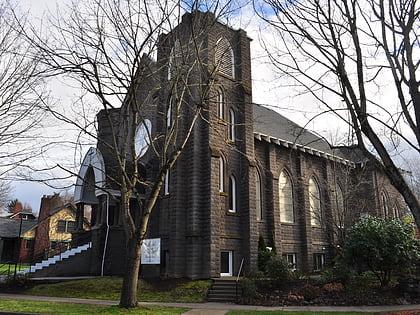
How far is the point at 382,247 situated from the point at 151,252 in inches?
422

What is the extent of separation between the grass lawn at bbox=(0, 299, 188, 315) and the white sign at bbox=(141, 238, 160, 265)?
5.75 meters

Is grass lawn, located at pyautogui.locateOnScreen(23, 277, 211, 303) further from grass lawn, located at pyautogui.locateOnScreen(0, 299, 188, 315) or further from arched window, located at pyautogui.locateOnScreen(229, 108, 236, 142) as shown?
arched window, located at pyautogui.locateOnScreen(229, 108, 236, 142)

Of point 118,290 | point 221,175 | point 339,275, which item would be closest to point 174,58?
point 221,175

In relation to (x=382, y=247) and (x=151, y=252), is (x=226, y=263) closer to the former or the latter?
(x=151, y=252)

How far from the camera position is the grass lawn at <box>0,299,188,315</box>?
11.4 meters

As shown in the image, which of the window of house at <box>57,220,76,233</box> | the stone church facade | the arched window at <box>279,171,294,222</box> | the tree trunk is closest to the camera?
the tree trunk

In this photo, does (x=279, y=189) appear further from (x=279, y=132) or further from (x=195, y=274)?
(x=195, y=274)

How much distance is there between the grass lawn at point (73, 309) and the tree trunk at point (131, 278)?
0.89ft

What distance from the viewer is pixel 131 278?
39.6ft

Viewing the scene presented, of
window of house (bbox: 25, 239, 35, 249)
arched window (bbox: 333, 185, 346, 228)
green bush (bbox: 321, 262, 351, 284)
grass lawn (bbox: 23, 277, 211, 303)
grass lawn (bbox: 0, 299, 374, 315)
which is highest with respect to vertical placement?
arched window (bbox: 333, 185, 346, 228)

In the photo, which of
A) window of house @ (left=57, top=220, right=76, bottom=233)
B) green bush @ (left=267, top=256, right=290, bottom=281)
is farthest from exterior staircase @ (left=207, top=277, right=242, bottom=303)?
window of house @ (left=57, top=220, right=76, bottom=233)

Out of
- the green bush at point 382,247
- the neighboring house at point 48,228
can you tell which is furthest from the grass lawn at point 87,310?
the neighboring house at point 48,228

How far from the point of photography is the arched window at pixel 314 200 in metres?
25.9

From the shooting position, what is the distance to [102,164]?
875 inches
